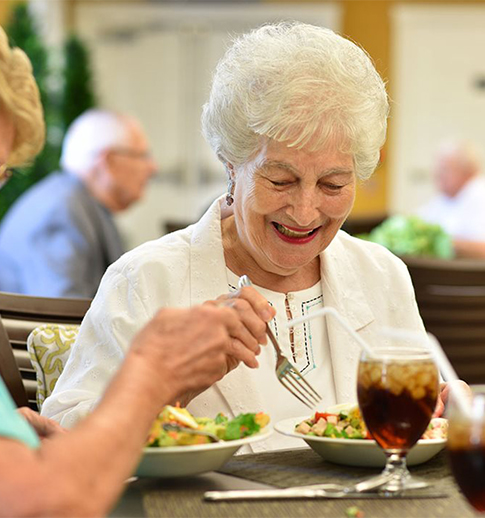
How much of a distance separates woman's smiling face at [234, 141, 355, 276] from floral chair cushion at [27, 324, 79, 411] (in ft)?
1.41

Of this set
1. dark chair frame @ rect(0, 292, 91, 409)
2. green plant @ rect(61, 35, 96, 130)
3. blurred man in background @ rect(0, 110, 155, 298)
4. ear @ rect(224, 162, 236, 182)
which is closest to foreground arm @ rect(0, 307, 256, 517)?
ear @ rect(224, 162, 236, 182)

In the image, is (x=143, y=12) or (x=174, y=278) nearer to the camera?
(x=174, y=278)

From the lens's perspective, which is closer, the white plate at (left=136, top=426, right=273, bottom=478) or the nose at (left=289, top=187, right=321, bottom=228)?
the white plate at (left=136, top=426, right=273, bottom=478)

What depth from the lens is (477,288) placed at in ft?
12.1

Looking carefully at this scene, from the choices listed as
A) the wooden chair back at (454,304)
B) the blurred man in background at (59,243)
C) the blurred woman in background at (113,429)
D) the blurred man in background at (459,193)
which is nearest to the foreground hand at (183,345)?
the blurred woman in background at (113,429)

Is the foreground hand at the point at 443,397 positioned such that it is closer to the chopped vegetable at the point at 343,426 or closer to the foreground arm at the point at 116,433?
the chopped vegetable at the point at 343,426

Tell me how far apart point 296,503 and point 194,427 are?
19 cm

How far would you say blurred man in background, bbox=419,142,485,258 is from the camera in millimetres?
6594

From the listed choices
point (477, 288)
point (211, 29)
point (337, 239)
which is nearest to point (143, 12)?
point (211, 29)

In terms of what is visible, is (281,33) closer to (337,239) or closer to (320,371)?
(337,239)

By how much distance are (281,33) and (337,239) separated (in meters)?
0.48

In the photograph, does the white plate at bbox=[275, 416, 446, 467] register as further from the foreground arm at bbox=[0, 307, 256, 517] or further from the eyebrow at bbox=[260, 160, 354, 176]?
the eyebrow at bbox=[260, 160, 354, 176]

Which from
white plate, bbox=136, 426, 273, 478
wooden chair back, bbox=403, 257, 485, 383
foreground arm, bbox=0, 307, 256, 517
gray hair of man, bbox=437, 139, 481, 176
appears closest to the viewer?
foreground arm, bbox=0, 307, 256, 517

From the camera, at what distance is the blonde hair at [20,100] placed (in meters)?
1.61
